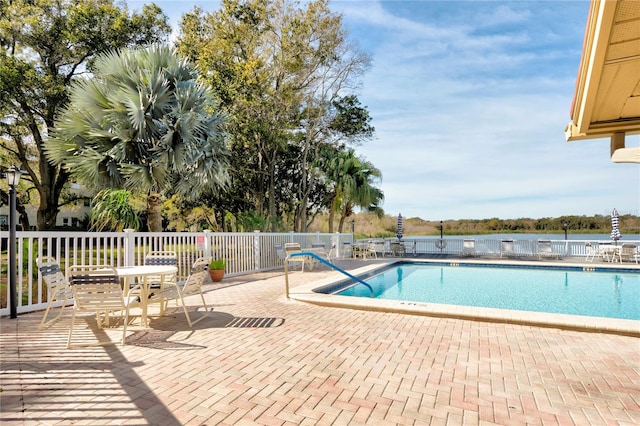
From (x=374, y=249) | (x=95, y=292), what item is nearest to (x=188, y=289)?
(x=95, y=292)

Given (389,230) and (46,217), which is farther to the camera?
(389,230)

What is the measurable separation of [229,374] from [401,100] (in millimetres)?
16018

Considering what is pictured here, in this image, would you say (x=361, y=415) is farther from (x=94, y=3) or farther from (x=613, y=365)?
(x=94, y=3)

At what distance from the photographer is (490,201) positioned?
31.5m

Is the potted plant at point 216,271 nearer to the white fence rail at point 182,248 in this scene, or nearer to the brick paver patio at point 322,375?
the white fence rail at point 182,248

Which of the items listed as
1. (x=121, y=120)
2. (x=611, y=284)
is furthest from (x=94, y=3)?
(x=611, y=284)

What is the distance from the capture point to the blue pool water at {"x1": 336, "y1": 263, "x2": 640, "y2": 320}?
713 centimetres

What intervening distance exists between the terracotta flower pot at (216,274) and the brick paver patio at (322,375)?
3.83 metres

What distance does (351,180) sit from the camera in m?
18.7

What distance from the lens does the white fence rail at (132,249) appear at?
5367 mm

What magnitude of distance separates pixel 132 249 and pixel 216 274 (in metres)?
2.33

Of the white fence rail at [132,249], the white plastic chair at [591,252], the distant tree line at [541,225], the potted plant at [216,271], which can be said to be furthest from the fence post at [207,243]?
the distant tree line at [541,225]

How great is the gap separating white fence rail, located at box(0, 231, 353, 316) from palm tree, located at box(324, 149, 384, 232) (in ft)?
17.5

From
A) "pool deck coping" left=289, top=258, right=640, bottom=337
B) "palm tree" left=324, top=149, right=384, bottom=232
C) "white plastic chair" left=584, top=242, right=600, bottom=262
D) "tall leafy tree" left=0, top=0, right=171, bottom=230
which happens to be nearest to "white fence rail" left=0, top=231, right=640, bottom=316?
"white plastic chair" left=584, top=242, right=600, bottom=262
